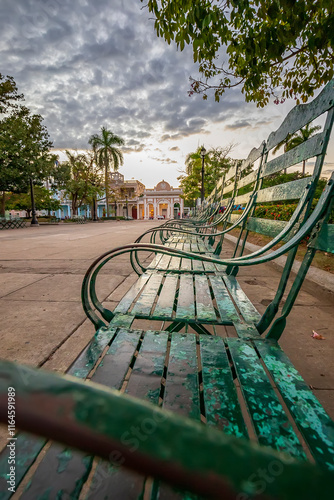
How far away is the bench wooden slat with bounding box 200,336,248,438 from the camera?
2.15 ft

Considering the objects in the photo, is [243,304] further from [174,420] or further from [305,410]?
[174,420]

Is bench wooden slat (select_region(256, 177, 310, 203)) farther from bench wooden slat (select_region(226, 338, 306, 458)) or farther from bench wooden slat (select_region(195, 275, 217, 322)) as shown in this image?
bench wooden slat (select_region(226, 338, 306, 458))

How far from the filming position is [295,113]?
5.02ft

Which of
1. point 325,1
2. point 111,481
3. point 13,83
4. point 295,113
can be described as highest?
point 13,83

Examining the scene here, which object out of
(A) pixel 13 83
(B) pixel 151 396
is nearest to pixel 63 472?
(B) pixel 151 396

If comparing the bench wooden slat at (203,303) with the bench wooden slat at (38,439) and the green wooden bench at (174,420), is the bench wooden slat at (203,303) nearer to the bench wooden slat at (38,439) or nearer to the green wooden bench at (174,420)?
the green wooden bench at (174,420)

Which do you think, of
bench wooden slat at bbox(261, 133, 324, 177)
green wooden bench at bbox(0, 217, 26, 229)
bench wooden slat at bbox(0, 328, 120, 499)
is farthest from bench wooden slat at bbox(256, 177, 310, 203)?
green wooden bench at bbox(0, 217, 26, 229)

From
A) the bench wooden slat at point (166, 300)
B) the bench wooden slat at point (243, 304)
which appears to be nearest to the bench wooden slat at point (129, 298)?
the bench wooden slat at point (166, 300)

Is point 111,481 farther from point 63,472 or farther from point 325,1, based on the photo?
point 325,1

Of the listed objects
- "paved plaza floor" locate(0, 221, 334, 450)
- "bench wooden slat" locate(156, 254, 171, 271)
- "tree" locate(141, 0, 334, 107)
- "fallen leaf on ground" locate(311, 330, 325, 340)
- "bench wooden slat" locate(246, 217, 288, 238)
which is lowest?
"paved plaza floor" locate(0, 221, 334, 450)

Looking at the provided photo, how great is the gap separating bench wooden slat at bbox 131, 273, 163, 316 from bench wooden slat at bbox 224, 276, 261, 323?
481mm

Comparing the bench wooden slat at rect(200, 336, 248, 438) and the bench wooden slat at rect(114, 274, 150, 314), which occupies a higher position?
the bench wooden slat at rect(200, 336, 248, 438)

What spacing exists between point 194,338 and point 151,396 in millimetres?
379

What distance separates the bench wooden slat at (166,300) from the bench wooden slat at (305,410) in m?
0.50
